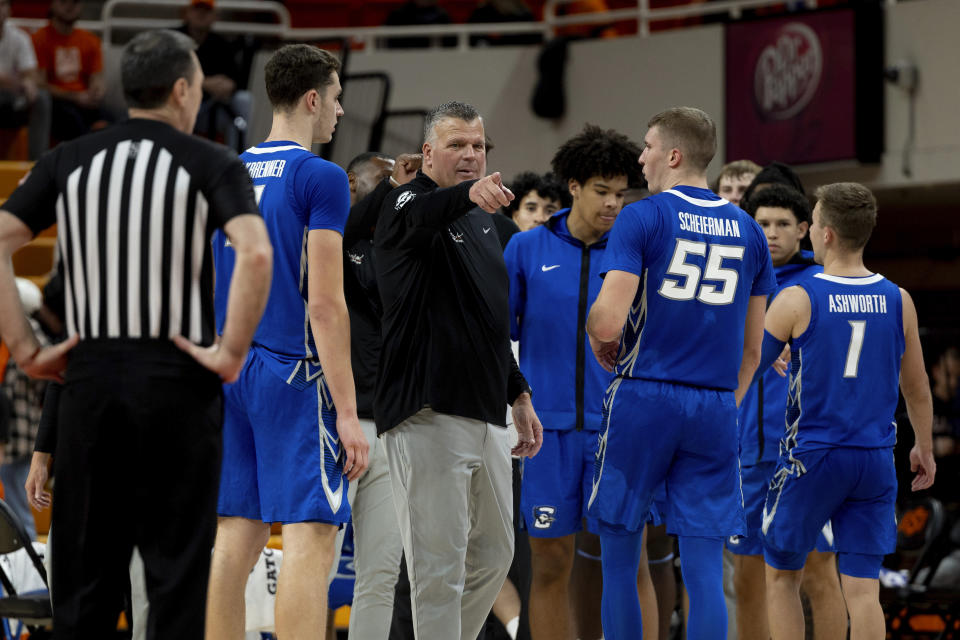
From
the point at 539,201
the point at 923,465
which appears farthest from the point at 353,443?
the point at 539,201

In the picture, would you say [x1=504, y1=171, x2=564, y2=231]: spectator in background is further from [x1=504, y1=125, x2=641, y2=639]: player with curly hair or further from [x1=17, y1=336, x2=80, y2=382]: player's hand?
[x1=17, y1=336, x2=80, y2=382]: player's hand

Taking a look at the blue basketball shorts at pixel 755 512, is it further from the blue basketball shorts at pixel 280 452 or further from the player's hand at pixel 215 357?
the player's hand at pixel 215 357

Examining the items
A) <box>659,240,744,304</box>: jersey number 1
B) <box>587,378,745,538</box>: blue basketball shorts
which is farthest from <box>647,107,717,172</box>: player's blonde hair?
<box>587,378,745,538</box>: blue basketball shorts

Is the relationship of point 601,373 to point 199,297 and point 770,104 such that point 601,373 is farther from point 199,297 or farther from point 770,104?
point 770,104

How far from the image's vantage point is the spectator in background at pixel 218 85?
10.9 metres

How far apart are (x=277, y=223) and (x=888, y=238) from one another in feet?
39.4

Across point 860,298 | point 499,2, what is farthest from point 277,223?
point 499,2

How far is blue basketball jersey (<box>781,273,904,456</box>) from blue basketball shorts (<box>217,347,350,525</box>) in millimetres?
2075

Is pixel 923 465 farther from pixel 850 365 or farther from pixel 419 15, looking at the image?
pixel 419 15

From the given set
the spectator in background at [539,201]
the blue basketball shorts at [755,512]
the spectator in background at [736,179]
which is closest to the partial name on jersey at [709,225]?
the blue basketball shorts at [755,512]

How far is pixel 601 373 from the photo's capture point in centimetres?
529

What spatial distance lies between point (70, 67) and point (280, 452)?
28.6 feet

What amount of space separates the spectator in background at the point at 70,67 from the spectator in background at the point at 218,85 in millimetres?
928

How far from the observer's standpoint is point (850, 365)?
198 inches
